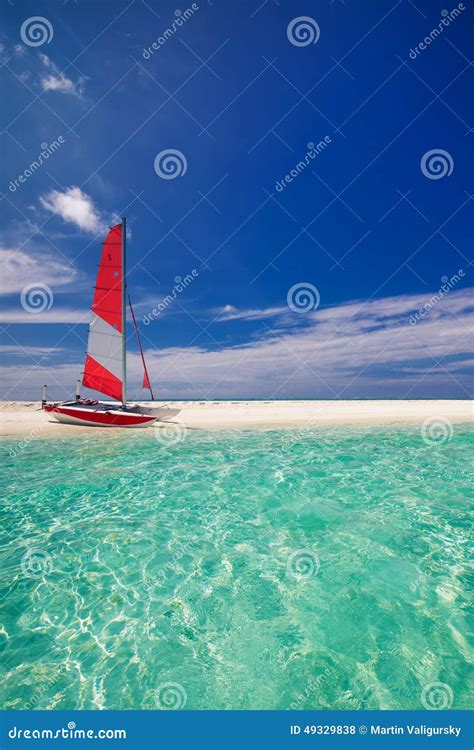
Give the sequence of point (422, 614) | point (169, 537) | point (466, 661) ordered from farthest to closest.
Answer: point (169, 537) → point (422, 614) → point (466, 661)

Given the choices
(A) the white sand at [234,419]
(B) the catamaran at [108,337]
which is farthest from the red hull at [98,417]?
(A) the white sand at [234,419]

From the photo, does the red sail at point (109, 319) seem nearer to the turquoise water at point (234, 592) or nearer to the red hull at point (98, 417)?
the red hull at point (98, 417)

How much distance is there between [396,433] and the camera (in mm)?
23703

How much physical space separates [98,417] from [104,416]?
644 millimetres

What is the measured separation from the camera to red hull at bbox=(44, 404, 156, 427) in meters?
24.1

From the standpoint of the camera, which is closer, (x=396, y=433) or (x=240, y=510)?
(x=240, y=510)

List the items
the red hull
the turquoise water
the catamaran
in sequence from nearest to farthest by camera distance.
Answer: the turquoise water, the red hull, the catamaran

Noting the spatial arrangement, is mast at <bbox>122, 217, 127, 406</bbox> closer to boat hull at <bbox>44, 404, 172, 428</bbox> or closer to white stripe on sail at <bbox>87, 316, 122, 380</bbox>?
white stripe on sail at <bbox>87, 316, 122, 380</bbox>

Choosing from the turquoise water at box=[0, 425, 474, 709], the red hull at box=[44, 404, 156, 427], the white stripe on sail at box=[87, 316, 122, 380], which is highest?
the white stripe on sail at box=[87, 316, 122, 380]

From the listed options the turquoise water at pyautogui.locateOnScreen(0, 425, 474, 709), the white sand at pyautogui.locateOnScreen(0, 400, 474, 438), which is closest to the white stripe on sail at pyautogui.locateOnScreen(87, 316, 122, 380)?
the white sand at pyautogui.locateOnScreen(0, 400, 474, 438)

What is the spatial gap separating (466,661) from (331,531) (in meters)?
3.61

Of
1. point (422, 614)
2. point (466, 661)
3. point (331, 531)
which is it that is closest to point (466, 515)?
point (331, 531)
